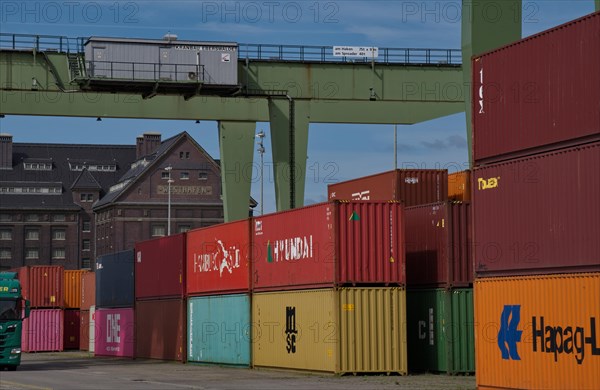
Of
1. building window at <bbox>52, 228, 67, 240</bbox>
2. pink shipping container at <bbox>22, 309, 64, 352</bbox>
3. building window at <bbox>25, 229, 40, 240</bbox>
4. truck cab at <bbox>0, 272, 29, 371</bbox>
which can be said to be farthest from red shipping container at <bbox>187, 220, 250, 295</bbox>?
building window at <bbox>52, 228, 67, 240</bbox>

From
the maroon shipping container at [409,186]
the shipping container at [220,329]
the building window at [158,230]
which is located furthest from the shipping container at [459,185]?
the building window at [158,230]

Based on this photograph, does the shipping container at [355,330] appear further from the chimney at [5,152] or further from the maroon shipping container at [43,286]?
the chimney at [5,152]

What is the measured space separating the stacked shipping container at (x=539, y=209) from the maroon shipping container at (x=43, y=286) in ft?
132

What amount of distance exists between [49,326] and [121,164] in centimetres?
8951

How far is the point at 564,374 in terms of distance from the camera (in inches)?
751

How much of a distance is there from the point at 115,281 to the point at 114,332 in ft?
8.41

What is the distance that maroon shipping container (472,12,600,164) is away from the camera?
61.8 feet

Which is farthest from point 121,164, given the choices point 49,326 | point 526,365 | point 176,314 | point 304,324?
point 526,365

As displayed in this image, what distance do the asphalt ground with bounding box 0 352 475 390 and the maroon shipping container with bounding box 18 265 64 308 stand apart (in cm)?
2294

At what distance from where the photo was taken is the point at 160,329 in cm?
4197

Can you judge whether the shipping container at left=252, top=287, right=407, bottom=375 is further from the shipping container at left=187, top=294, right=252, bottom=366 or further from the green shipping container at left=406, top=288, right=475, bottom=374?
the shipping container at left=187, top=294, right=252, bottom=366

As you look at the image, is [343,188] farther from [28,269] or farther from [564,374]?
[28,269]

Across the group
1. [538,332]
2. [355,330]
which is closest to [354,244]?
[355,330]

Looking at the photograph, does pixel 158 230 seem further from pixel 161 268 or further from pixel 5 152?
pixel 161 268
